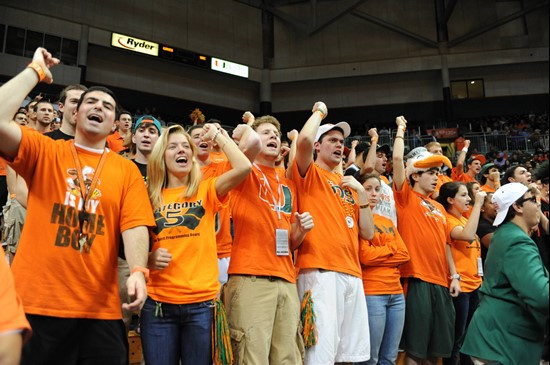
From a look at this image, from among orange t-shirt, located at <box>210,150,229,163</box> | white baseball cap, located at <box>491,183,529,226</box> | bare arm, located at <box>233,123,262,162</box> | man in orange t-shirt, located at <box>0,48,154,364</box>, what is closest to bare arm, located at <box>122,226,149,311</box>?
man in orange t-shirt, located at <box>0,48,154,364</box>

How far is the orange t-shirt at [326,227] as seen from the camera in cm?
327

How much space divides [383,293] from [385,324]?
0.25m

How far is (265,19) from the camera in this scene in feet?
69.6

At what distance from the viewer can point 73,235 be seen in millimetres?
2129

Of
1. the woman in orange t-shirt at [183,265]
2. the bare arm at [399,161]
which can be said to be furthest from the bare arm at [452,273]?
the woman in orange t-shirt at [183,265]

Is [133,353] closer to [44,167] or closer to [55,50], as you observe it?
[44,167]

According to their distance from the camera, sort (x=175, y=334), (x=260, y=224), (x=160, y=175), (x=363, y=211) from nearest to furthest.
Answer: (x=175, y=334)
(x=160, y=175)
(x=260, y=224)
(x=363, y=211)

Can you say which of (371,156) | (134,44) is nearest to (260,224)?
(371,156)

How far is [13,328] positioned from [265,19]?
2154 centimetres

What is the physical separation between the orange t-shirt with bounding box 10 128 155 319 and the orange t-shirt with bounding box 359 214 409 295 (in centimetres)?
203

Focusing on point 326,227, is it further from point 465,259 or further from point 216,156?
point 465,259

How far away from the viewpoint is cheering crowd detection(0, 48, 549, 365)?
207cm

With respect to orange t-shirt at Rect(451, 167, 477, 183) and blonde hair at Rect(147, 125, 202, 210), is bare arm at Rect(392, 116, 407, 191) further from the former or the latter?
orange t-shirt at Rect(451, 167, 477, 183)

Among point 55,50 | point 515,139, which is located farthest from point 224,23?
point 515,139
